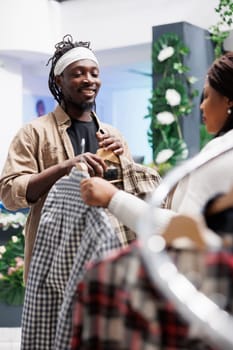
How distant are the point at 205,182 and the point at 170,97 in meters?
4.72

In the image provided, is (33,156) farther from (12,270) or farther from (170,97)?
(170,97)

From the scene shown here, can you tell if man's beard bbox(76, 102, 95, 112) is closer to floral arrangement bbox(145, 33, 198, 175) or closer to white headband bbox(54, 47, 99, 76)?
white headband bbox(54, 47, 99, 76)

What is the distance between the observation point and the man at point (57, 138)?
2498mm

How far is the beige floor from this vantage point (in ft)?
16.1

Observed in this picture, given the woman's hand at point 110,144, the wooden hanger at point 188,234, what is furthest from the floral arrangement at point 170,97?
the wooden hanger at point 188,234

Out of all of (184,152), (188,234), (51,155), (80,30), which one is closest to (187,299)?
(188,234)

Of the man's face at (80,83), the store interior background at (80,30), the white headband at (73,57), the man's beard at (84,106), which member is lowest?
the man's beard at (84,106)

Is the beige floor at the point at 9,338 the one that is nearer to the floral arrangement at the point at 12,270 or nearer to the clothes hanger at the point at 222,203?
the floral arrangement at the point at 12,270

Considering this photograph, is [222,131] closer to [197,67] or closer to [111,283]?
[111,283]

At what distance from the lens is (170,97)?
6.29 meters

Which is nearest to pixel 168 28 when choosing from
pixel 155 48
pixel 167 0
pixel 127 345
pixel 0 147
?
pixel 155 48

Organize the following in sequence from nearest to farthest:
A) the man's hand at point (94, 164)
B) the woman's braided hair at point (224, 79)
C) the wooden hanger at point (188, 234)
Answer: the wooden hanger at point (188, 234), the woman's braided hair at point (224, 79), the man's hand at point (94, 164)

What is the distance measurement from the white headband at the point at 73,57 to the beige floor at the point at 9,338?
2.70 meters

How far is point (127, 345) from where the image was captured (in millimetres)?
1143
